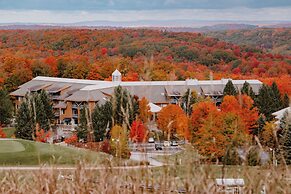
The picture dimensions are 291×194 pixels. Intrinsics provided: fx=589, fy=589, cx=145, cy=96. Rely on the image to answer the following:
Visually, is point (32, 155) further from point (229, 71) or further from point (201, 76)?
point (229, 71)

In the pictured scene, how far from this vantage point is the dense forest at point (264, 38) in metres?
93.2

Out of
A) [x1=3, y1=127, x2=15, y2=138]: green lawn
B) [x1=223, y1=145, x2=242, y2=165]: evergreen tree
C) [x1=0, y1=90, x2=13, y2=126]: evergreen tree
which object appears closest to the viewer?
[x1=223, y1=145, x2=242, y2=165]: evergreen tree

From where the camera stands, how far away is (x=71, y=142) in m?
22.7

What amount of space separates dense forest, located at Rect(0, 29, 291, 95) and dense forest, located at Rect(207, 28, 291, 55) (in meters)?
25.7

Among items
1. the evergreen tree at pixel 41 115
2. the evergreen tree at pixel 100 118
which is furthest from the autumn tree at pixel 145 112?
the evergreen tree at pixel 41 115

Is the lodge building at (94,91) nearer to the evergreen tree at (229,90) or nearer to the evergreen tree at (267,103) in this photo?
the evergreen tree at (229,90)

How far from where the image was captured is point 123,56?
5822cm

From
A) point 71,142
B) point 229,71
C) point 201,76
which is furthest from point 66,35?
point 71,142

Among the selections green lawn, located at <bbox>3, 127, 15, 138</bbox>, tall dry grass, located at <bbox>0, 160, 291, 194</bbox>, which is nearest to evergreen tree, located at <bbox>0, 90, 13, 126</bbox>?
green lawn, located at <bbox>3, 127, 15, 138</bbox>

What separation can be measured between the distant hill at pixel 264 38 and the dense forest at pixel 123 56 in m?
25.7

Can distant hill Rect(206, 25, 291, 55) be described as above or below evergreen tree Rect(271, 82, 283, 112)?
below

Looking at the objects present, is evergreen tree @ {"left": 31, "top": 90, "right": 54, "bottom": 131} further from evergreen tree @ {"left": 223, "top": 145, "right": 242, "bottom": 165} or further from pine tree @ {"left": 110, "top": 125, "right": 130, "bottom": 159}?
evergreen tree @ {"left": 223, "top": 145, "right": 242, "bottom": 165}

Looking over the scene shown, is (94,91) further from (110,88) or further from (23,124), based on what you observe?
(23,124)

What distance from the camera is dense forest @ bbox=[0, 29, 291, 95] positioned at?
139 ft
